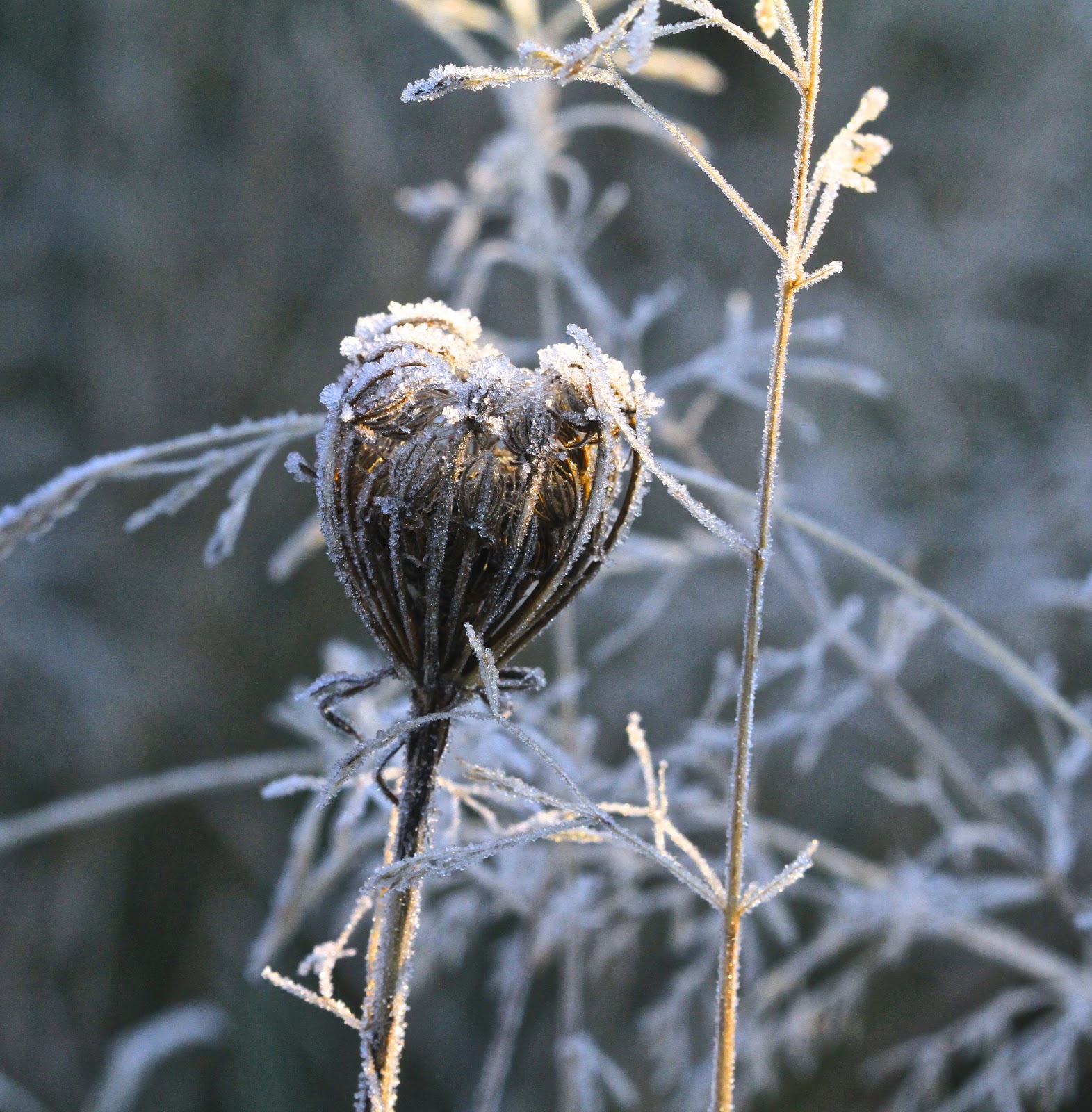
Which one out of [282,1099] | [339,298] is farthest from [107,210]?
[282,1099]

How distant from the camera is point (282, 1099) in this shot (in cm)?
201

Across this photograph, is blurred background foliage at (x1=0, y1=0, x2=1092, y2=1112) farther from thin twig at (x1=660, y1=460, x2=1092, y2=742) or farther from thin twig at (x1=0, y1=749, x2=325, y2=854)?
thin twig at (x1=660, y1=460, x2=1092, y2=742)

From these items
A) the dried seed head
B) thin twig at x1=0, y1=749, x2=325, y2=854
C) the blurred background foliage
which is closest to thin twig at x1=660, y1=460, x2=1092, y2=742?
the dried seed head

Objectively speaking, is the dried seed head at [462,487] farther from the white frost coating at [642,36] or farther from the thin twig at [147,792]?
the thin twig at [147,792]

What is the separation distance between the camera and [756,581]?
0.48 meters

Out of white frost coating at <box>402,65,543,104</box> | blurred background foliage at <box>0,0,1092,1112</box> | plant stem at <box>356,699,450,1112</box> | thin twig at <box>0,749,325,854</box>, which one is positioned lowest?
plant stem at <box>356,699,450,1112</box>

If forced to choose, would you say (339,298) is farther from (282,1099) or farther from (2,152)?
(282,1099)

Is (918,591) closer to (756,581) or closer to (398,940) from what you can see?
(756,581)

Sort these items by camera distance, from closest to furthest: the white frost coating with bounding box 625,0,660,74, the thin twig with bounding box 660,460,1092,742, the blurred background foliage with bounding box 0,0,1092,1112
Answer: the white frost coating with bounding box 625,0,660,74 < the thin twig with bounding box 660,460,1092,742 < the blurred background foliage with bounding box 0,0,1092,1112

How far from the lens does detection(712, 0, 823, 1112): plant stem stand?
0.45 metres

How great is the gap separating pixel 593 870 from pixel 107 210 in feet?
6.59

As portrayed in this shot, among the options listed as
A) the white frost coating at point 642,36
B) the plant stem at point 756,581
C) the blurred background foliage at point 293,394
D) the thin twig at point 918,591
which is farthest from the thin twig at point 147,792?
the blurred background foliage at point 293,394

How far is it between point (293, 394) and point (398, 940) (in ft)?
7.63

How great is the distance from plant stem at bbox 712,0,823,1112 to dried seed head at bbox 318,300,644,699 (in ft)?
0.20
